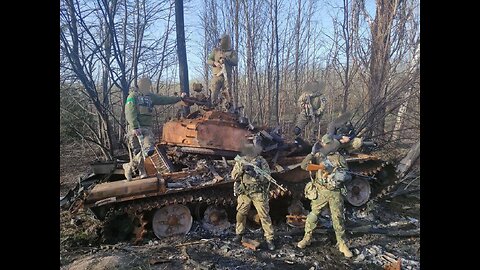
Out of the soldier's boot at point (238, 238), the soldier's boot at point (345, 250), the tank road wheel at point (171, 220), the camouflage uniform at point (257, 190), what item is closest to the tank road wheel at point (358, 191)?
the soldier's boot at point (345, 250)

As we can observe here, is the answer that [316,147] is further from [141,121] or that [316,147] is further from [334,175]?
[141,121]

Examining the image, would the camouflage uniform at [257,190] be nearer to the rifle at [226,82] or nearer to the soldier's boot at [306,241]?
the soldier's boot at [306,241]

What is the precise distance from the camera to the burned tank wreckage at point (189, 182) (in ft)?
15.3

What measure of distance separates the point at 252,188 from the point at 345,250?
145 cm

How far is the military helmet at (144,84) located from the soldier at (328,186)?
2353mm

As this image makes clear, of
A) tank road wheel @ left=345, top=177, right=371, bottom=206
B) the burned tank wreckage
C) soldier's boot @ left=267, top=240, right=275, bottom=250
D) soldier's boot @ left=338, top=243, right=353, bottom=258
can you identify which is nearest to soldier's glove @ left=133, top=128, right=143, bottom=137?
the burned tank wreckage

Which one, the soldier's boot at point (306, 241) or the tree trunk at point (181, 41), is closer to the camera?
the soldier's boot at point (306, 241)

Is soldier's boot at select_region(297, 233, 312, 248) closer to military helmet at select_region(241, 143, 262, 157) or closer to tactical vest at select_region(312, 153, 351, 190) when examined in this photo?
tactical vest at select_region(312, 153, 351, 190)

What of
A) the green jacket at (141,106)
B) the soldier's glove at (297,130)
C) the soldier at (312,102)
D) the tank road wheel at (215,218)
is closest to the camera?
the green jacket at (141,106)

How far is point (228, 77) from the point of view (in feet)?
15.6

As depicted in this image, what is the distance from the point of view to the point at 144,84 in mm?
4621
